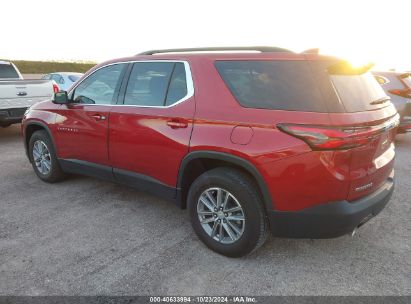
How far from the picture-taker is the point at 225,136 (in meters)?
2.98

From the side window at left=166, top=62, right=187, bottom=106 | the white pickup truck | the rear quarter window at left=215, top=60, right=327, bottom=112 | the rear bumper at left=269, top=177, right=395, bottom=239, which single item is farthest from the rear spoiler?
the white pickup truck

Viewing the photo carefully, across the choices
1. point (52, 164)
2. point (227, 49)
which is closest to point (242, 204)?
point (227, 49)

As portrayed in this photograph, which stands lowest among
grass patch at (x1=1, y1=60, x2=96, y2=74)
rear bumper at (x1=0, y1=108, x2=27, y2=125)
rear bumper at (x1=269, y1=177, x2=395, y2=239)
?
grass patch at (x1=1, y1=60, x2=96, y2=74)

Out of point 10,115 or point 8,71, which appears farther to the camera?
point 8,71

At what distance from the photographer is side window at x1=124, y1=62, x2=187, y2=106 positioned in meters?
3.48

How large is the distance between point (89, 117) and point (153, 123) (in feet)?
3.64

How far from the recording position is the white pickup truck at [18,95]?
23.9 ft

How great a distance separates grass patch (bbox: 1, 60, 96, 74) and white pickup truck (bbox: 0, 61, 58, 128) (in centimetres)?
3094

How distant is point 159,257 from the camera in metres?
3.19

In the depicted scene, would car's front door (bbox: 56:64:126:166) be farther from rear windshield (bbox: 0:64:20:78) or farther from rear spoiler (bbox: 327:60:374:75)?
rear windshield (bbox: 0:64:20:78)

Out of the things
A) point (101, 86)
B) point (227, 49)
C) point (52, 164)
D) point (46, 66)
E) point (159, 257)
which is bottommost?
point (46, 66)

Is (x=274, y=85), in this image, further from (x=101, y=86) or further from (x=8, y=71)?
(x=8, y=71)

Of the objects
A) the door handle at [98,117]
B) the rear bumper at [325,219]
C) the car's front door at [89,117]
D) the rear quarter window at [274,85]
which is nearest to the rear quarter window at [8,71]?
the car's front door at [89,117]

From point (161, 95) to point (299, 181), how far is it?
1.62 meters
